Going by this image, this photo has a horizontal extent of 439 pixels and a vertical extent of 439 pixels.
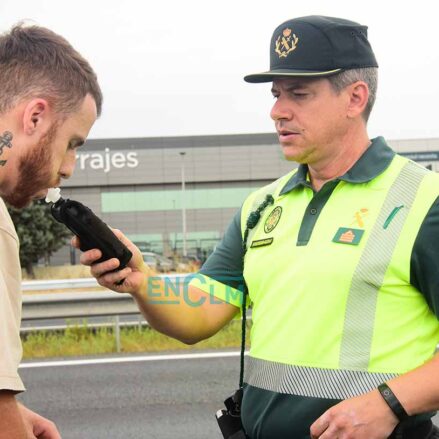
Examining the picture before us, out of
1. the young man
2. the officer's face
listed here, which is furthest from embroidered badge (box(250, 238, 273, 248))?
the young man

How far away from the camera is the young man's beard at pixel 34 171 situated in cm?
193

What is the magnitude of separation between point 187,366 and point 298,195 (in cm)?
491

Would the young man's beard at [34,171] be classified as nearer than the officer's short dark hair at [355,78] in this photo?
Yes

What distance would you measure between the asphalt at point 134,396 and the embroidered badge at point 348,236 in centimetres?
320

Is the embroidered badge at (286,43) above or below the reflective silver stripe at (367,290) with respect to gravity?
above

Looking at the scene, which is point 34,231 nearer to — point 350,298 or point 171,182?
point 171,182

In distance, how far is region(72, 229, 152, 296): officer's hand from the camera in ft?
7.29

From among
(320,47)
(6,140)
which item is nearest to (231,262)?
(320,47)

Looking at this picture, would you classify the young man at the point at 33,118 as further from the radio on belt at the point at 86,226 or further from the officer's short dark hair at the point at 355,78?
the officer's short dark hair at the point at 355,78

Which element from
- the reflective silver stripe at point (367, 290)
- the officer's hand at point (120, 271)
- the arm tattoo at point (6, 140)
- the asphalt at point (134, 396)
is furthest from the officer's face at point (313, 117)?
the asphalt at point (134, 396)

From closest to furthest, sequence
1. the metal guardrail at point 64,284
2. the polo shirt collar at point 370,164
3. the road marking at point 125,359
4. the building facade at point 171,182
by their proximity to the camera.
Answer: the polo shirt collar at point 370,164, the road marking at point 125,359, the metal guardrail at point 64,284, the building facade at point 171,182

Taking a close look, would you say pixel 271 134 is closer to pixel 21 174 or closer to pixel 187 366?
pixel 187 366

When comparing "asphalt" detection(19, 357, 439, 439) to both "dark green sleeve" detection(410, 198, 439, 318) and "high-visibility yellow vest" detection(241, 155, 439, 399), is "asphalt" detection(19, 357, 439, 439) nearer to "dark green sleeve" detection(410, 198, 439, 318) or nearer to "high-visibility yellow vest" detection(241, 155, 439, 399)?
"high-visibility yellow vest" detection(241, 155, 439, 399)

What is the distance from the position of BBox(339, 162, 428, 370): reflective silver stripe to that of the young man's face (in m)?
0.95
